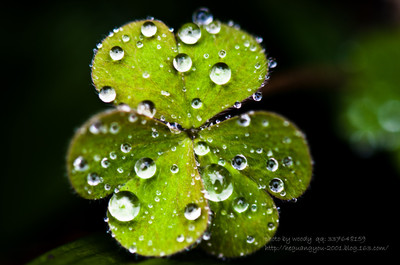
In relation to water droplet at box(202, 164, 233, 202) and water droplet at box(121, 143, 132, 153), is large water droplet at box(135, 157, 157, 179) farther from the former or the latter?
water droplet at box(202, 164, 233, 202)

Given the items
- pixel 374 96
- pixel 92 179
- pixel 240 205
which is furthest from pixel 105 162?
pixel 374 96

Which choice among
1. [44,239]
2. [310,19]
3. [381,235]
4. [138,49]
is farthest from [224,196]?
[310,19]

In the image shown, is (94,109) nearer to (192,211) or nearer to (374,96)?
(192,211)

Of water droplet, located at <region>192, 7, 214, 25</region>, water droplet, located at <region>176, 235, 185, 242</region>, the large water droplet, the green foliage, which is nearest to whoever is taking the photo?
water droplet, located at <region>176, 235, 185, 242</region>

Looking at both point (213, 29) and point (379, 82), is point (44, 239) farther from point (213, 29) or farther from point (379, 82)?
point (379, 82)

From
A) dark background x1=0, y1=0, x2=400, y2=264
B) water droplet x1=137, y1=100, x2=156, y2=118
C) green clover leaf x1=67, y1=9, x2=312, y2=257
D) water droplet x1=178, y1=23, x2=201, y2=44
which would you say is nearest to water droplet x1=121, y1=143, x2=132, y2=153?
green clover leaf x1=67, y1=9, x2=312, y2=257

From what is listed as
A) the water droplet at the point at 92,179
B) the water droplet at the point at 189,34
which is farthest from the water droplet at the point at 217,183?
the water droplet at the point at 189,34

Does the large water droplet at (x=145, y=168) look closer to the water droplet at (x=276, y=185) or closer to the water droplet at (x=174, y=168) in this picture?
the water droplet at (x=174, y=168)
